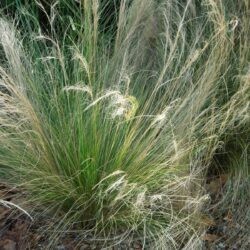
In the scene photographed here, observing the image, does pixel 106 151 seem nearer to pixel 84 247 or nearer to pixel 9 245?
pixel 84 247

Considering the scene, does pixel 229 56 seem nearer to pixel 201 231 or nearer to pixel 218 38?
pixel 218 38

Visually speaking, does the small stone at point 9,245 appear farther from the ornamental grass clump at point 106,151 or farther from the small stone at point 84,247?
the small stone at point 84,247

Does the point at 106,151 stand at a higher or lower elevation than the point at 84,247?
higher

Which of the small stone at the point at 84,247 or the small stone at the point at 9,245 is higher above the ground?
the small stone at the point at 84,247

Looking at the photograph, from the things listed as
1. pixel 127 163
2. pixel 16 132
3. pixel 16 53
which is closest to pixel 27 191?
pixel 16 132

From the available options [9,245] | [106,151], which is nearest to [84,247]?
[9,245]

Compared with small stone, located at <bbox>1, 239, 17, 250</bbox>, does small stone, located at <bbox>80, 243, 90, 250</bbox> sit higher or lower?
higher

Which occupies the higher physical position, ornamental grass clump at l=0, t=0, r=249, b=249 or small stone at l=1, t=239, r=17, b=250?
ornamental grass clump at l=0, t=0, r=249, b=249

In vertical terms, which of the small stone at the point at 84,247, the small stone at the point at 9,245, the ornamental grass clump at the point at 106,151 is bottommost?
the small stone at the point at 9,245

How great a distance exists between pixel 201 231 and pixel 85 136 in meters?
0.71

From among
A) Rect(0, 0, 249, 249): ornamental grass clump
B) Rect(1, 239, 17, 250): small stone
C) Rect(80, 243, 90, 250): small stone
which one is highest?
Rect(0, 0, 249, 249): ornamental grass clump

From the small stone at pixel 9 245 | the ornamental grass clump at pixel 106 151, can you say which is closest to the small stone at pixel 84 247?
the ornamental grass clump at pixel 106 151

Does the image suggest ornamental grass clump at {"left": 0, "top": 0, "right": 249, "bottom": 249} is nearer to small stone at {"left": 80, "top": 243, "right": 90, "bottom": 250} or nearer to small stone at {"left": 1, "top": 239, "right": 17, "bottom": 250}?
small stone at {"left": 80, "top": 243, "right": 90, "bottom": 250}

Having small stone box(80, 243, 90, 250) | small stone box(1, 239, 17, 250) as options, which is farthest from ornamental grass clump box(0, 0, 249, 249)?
small stone box(1, 239, 17, 250)
